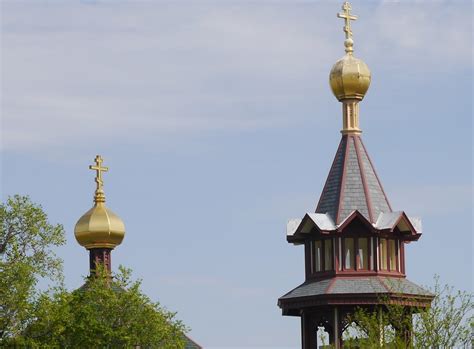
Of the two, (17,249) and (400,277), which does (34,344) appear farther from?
(400,277)

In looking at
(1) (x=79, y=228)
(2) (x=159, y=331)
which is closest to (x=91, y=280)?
(2) (x=159, y=331)

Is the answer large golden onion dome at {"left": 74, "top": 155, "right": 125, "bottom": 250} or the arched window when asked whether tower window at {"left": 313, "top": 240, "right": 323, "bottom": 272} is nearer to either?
the arched window

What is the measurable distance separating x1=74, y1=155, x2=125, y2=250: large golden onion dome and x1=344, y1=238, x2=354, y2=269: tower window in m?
14.7

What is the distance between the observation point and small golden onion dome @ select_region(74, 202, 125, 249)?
58.8 metres

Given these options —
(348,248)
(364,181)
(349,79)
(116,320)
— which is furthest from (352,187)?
(116,320)

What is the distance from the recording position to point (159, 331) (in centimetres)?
4631

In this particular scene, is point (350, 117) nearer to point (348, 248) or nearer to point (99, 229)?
point (348, 248)

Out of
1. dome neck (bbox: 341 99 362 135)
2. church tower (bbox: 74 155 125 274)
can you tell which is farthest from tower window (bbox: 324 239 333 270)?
church tower (bbox: 74 155 125 274)

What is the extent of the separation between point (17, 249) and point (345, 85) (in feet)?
36.1

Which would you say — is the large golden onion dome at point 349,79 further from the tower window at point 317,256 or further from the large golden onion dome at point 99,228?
the large golden onion dome at point 99,228

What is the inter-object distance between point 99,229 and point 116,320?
12389 mm

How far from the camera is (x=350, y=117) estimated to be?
159ft

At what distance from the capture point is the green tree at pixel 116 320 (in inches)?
1785

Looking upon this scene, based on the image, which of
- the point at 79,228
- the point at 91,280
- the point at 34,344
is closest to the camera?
the point at 34,344
